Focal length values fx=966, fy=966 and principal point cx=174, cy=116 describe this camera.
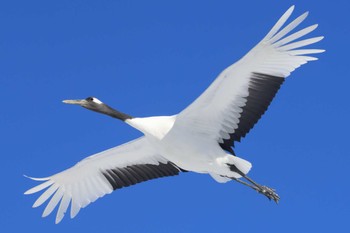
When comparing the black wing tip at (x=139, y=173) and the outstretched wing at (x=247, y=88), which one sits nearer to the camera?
the outstretched wing at (x=247, y=88)

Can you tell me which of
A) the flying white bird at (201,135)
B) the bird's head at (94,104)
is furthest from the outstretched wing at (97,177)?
the bird's head at (94,104)

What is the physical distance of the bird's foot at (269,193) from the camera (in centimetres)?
2142

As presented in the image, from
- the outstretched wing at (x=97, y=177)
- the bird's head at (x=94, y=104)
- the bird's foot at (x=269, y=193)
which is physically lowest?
the bird's foot at (x=269, y=193)

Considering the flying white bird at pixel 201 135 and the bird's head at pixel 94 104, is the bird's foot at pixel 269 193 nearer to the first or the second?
the flying white bird at pixel 201 135

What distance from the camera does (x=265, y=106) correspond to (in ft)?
66.1

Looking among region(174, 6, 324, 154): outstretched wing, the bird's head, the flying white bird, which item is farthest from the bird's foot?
the bird's head

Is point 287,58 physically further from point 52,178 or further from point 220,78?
point 52,178

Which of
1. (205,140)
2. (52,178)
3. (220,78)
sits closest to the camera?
(220,78)

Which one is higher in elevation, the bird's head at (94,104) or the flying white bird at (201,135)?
the bird's head at (94,104)

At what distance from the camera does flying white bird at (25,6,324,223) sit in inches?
767

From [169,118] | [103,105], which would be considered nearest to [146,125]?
[169,118]

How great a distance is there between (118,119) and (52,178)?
2.73 m

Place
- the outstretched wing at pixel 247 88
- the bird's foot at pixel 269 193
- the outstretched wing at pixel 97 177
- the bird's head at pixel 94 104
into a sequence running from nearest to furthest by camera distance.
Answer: the outstretched wing at pixel 247 88 < the bird's foot at pixel 269 193 < the bird's head at pixel 94 104 < the outstretched wing at pixel 97 177

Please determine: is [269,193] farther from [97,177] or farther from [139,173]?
[97,177]
